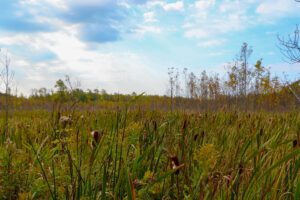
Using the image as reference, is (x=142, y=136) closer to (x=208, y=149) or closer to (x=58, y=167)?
(x=58, y=167)

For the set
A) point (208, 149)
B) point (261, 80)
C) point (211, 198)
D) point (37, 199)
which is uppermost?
point (261, 80)

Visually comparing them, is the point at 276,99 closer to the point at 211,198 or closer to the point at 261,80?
the point at 261,80

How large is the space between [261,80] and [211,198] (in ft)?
69.7

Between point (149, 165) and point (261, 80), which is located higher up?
point (261, 80)

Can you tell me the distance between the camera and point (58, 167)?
5.42 feet

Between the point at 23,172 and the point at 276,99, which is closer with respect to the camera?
the point at 23,172

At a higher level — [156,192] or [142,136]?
[142,136]

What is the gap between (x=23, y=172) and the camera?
1.56m

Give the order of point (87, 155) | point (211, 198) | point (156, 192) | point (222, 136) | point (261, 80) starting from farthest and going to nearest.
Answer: point (261, 80)
point (222, 136)
point (87, 155)
point (156, 192)
point (211, 198)

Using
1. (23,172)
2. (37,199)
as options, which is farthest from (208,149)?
(23,172)

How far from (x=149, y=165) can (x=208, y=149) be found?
649mm

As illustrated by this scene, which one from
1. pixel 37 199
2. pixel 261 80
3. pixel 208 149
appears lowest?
pixel 37 199

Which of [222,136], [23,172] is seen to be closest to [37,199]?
[23,172]

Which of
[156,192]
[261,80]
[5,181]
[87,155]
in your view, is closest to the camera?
[156,192]
